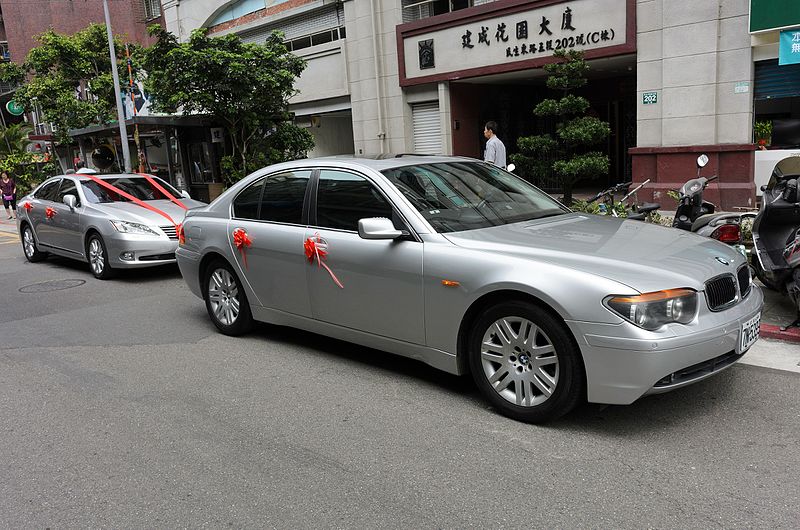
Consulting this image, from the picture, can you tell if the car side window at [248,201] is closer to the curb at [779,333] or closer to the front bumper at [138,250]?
the front bumper at [138,250]

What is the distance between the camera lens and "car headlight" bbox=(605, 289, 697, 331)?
12.0 feet

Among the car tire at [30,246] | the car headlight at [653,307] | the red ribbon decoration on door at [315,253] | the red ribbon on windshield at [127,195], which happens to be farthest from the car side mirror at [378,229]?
the car tire at [30,246]

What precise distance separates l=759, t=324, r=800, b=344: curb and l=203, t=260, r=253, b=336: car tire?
4482mm

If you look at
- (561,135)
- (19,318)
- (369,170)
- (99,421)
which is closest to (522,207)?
(369,170)

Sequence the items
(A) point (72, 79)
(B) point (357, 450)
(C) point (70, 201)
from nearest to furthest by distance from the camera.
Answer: (B) point (357, 450)
(C) point (70, 201)
(A) point (72, 79)

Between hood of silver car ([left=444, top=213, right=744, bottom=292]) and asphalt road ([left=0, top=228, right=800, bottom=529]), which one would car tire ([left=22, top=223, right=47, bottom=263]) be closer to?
asphalt road ([left=0, top=228, right=800, bottom=529])

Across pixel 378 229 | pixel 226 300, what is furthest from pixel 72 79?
pixel 378 229

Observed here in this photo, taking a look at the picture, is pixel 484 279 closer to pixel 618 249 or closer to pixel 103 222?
pixel 618 249

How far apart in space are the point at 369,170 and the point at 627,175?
12.8 metres

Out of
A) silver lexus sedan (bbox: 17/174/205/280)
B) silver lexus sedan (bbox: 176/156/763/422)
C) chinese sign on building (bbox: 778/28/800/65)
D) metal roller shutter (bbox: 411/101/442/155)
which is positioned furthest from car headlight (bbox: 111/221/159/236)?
chinese sign on building (bbox: 778/28/800/65)

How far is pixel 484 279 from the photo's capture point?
4176mm

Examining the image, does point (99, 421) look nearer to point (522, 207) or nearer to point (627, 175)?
point (522, 207)

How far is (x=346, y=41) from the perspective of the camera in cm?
1897

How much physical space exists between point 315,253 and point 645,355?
2.66 meters
